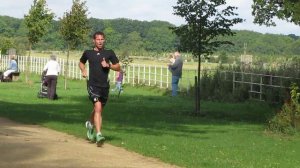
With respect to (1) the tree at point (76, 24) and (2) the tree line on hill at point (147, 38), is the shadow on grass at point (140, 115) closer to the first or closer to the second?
(1) the tree at point (76, 24)

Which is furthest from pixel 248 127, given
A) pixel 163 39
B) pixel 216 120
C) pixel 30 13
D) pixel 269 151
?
pixel 163 39

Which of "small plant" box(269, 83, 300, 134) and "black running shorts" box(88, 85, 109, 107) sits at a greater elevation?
"black running shorts" box(88, 85, 109, 107)

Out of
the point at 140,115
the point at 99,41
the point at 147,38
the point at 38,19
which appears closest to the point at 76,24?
the point at 38,19

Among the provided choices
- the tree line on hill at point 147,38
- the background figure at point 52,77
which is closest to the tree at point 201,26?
the background figure at point 52,77

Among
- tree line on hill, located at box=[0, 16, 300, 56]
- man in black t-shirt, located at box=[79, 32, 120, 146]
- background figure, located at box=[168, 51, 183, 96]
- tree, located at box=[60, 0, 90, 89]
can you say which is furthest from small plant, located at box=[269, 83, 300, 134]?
tree line on hill, located at box=[0, 16, 300, 56]

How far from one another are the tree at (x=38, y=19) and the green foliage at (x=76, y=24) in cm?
436

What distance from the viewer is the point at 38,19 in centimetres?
3650

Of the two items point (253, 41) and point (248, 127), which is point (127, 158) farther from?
point (253, 41)

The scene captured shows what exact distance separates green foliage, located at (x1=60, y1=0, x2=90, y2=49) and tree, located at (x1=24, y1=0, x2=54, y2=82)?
4355 millimetres

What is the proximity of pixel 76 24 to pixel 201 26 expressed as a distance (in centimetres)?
1352

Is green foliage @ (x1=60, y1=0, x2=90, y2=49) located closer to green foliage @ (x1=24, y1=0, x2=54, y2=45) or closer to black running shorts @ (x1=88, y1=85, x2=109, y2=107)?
green foliage @ (x1=24, y1=0, x2=54, y2=45)

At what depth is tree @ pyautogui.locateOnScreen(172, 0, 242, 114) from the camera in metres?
19.8

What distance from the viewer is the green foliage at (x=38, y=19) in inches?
1425

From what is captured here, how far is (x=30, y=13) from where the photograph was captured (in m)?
36.1
